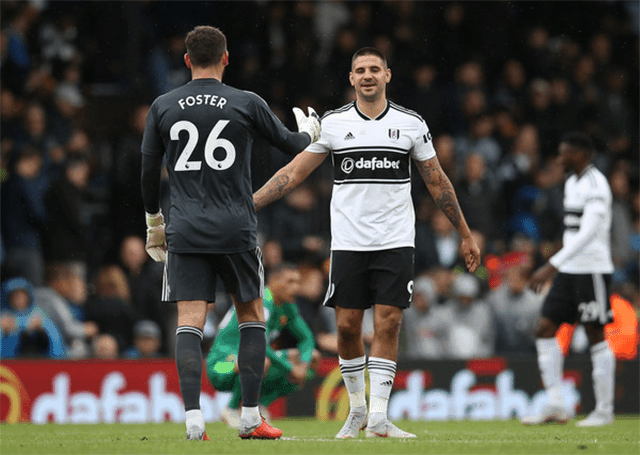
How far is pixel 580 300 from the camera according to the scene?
1002 cm

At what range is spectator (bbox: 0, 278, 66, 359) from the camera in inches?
472

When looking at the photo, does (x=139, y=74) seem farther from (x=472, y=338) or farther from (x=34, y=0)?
(x=472, y=338)

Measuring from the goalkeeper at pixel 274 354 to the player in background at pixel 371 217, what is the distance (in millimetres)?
1906

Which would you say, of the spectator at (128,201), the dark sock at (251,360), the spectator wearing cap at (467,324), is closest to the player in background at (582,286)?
the spectator wearing cap at (467,324)

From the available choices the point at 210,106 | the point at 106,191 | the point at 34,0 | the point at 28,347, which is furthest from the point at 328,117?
the point at 34,0

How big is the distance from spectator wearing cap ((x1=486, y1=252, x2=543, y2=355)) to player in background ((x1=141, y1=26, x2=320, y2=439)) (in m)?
7.43

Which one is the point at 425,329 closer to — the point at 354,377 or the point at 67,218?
the point at 67,218

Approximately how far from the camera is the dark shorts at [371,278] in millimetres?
7199

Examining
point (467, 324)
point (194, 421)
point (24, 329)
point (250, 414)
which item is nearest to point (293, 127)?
point (467, 324)

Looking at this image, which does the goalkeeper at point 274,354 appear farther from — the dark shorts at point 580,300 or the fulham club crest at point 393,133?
the fulham club crest at point 393,133

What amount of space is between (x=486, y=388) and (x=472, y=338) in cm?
107

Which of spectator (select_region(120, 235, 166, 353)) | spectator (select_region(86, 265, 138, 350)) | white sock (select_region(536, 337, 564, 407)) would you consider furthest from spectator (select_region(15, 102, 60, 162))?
white sock (select_region(536, 337, 564, 407))

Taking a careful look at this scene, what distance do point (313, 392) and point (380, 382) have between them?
528 cm

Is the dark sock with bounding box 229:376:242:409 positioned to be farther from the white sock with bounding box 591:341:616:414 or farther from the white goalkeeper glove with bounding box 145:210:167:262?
the white sock with bounding box 591:341:616:414
